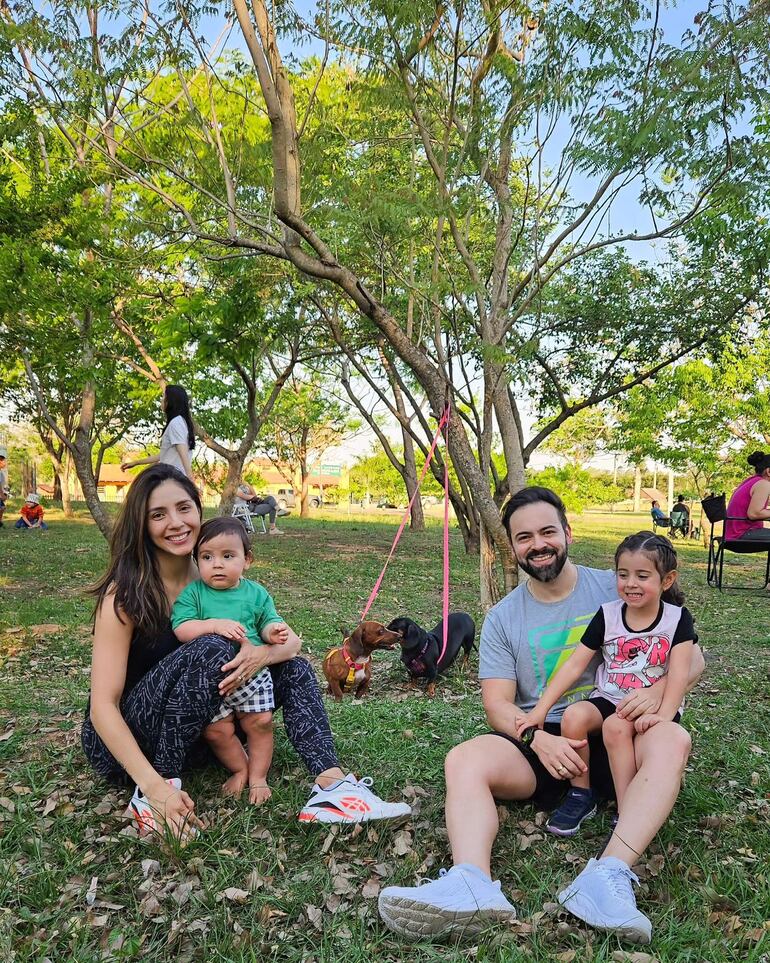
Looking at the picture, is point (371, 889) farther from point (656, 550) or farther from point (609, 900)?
point (656, 550)

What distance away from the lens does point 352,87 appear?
7121 millimetres

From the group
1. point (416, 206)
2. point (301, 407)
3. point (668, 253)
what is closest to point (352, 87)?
point (416, 206)

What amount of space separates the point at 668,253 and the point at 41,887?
35.6 feet

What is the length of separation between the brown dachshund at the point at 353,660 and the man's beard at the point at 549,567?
7.33 feet

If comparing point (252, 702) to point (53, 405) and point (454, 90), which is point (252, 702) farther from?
point (53, 405)

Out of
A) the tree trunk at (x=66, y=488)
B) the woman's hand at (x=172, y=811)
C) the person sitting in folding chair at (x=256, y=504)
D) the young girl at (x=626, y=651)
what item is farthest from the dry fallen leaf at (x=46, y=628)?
the tree trunk at (x=66, y=488)

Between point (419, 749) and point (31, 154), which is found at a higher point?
point (31, 154)

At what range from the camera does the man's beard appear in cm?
285

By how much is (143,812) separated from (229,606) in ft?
2.54

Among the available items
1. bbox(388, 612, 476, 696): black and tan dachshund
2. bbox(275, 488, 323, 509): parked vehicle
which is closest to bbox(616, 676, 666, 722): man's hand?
bbox(388, 612, 476, 696): black and tan dachshund

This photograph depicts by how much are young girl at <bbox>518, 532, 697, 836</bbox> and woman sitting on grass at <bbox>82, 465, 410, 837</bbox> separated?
0.65m

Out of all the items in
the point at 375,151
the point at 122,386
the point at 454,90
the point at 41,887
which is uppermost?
the point at 375,151

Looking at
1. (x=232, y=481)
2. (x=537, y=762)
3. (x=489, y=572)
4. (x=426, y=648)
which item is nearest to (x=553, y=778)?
(x=537, y=762)

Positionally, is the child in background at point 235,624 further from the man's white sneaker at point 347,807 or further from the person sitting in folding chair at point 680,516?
the person sitting in folding chair at point 680,516
